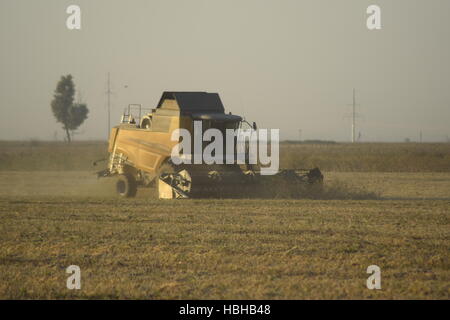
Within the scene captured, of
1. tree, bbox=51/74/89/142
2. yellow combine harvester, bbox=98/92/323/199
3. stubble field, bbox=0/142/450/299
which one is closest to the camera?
stubble field, bbox=0/142/450/299

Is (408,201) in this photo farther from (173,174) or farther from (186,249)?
(186,249)

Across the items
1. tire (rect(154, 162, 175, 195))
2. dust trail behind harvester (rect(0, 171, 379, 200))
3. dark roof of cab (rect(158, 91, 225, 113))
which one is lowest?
dust trail behind harvester (rect(0, 171, 379, 200))

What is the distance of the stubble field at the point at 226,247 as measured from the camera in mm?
8359

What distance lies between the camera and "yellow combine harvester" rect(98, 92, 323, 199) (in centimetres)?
1870

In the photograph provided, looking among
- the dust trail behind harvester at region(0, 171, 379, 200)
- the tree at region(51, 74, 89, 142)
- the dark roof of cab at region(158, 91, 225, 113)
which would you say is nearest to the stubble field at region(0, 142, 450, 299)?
the dust trail behind harvester at region(0, 171, 379, 200)

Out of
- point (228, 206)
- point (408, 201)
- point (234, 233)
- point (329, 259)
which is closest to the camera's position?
point (329, 259)

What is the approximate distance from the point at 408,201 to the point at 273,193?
3871 millimetres

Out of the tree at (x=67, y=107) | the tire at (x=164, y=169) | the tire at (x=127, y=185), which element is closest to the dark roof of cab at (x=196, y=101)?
the tire at (x=164, y=169)

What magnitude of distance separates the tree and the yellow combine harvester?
76.1m

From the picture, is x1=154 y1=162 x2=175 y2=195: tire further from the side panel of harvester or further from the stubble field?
the stubble field

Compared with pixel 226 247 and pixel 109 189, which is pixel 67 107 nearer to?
pixel 109 189

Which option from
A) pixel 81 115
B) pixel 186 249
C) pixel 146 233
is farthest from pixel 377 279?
pixel 81 115

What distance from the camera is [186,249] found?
35.4 ft

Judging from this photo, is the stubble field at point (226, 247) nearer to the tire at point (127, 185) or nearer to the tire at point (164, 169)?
the tire at point (164, 169)
